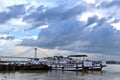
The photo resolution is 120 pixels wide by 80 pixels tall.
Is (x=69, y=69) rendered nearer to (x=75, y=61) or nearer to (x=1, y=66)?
(x=75, y=61)

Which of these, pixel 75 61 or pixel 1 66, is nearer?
A: pixel 1 66

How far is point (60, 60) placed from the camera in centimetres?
13925

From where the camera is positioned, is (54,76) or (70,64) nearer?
(54,76)

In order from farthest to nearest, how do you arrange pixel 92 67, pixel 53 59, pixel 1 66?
pixel 53 59, pixel 92 67, pixel 1 66

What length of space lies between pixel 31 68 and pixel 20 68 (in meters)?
4.42

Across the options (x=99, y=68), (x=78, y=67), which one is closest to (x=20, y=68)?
(x=78, y=67)

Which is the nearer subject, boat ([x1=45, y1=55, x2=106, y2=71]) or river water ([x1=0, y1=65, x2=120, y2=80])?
river water ([x1=0, y1=65, x2=120, y2=80])

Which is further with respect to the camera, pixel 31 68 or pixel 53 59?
pixel 53 59

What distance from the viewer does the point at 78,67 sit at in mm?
127938

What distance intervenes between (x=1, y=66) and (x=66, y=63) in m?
28.2

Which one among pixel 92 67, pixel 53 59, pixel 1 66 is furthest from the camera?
pixel 53 59

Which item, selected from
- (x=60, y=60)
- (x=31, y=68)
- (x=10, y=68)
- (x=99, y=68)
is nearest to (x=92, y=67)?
(x=99, y=68)

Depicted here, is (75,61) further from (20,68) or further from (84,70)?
(20,68)

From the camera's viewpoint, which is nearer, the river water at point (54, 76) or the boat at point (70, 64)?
the river water at point (54, 76)
